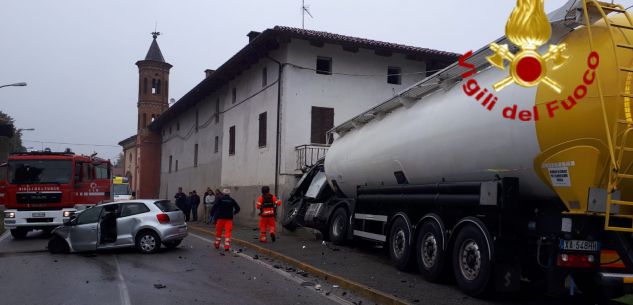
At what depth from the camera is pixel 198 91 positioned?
104ft

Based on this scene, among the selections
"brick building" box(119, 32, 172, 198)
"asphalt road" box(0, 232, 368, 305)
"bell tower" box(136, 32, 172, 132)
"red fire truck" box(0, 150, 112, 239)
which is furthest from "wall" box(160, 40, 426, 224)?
"bell tower" box(136, 32, 172, 132)

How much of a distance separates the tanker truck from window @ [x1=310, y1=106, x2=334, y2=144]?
1096cm

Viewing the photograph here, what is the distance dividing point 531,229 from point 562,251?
2.54ft

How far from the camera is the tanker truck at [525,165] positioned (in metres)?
5.86

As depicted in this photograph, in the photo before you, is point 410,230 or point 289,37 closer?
point 410,230

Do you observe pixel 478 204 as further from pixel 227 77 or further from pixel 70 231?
pixel 227 77

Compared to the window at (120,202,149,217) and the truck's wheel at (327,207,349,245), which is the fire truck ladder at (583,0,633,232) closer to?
the truck's wheel at (327,207,349,245)

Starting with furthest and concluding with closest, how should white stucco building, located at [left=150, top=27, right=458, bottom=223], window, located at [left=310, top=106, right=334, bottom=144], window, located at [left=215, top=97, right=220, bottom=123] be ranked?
window, located at [left=215, top=97, right=220, bottom=123] < window, located at [left=310, top=106, right=334, bottom=144] < white stucco building, located at [left=150, top=27, right=458, bottom=223]

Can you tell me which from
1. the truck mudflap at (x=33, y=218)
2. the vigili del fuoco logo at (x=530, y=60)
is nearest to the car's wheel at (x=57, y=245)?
the truck mudflap at (x=33, y=218)

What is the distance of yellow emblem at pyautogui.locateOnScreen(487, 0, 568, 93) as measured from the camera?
6.27 m

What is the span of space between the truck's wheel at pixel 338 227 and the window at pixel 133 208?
4.58m

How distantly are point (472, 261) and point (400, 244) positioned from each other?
2557mm

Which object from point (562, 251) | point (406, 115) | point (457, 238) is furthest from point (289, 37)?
point (562, 251)

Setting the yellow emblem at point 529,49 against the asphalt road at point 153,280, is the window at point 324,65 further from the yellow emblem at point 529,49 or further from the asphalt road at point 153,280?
the yellow emblem at point 529,49
